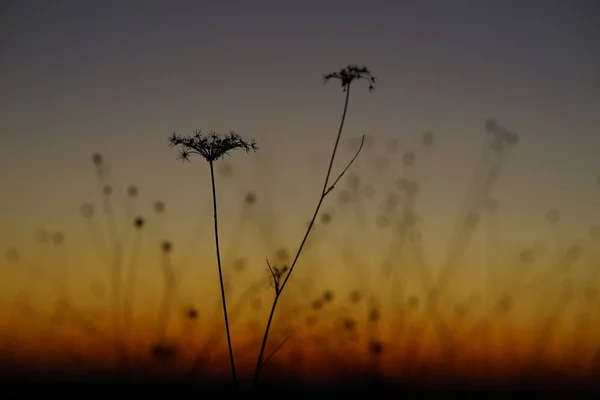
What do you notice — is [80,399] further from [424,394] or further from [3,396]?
[424,394]

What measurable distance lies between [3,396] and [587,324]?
5.45m

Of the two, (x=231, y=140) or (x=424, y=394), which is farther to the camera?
(x=424, y=394)

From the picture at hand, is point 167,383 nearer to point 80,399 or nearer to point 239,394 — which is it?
point 80,399

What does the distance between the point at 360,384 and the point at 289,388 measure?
681mm

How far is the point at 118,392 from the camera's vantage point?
5.29m

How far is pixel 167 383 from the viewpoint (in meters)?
5.43

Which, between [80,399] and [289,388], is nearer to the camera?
[80,399]

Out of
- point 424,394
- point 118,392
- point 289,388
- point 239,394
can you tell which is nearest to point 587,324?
point 424,394

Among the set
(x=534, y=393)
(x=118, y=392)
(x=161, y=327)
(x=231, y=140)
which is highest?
(x=231, y=140)

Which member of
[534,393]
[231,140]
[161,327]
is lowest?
[534,393]

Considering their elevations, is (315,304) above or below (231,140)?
below

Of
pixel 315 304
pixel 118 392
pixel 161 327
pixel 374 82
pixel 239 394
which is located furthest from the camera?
pixel 315 304

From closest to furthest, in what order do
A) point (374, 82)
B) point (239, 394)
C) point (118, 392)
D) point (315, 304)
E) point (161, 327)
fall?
point (239, 394), point (374, 82), point (118, 392), point (161, 327), point (315, 304)

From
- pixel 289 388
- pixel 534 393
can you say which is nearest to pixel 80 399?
pixel 289 388
